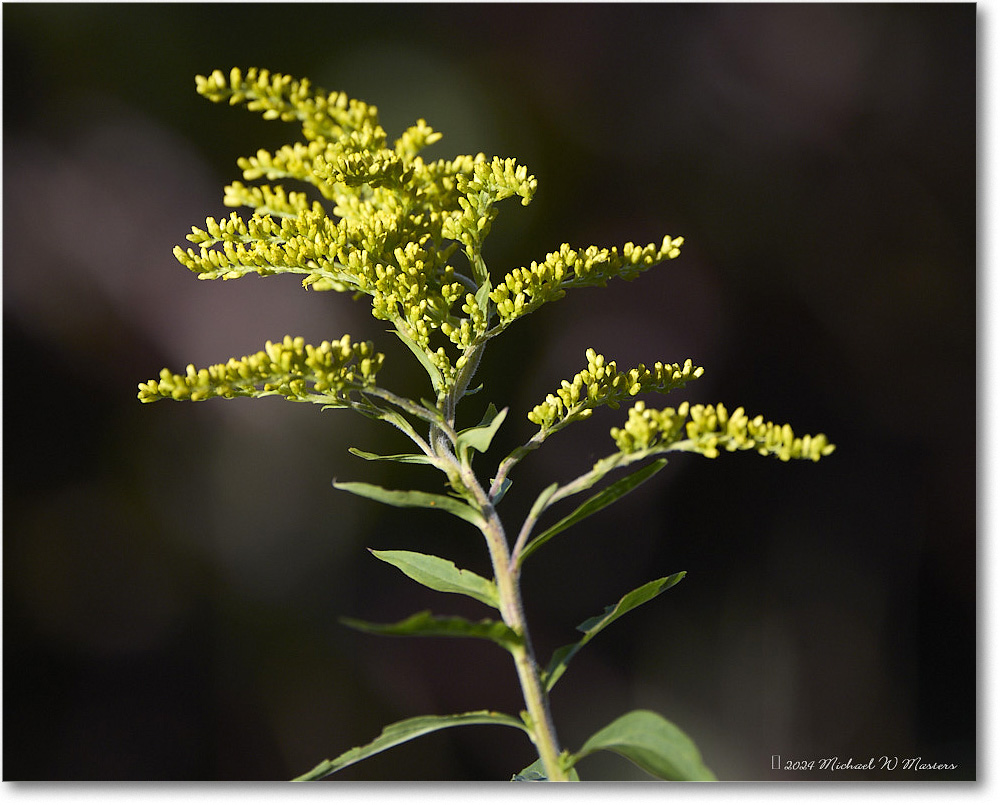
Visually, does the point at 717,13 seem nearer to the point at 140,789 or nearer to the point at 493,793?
the point at 493,793

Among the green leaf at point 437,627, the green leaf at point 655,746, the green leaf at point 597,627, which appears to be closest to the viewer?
the green leaf at point 437,627

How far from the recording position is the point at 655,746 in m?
0.95

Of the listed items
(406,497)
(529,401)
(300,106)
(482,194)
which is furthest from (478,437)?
(529,401)

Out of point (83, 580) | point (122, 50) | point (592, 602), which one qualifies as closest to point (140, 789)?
point (83, 580)

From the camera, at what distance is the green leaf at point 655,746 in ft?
3.05

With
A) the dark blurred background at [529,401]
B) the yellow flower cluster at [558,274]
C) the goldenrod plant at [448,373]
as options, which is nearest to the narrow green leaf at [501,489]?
the goldenrod plant at [448,373]

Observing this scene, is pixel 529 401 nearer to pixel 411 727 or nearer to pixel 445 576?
pixel 445 576

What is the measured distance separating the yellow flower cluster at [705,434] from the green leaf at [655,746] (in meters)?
0.33

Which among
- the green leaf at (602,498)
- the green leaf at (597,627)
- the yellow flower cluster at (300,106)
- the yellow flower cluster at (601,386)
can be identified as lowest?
the green leaf at (597,627)

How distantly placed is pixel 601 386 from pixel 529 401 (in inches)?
26.2

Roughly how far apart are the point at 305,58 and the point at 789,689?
1704 millimetres

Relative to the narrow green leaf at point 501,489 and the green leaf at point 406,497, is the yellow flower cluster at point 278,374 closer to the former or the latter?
the green leaf at point 406,497

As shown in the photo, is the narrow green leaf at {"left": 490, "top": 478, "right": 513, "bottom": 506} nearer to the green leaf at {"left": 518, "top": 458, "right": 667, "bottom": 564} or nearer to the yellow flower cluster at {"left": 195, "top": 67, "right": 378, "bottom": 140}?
the green leaf at {"left": 518, "top": 458, "right": 667, "bottom": 564}

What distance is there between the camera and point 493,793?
60.0 inches
